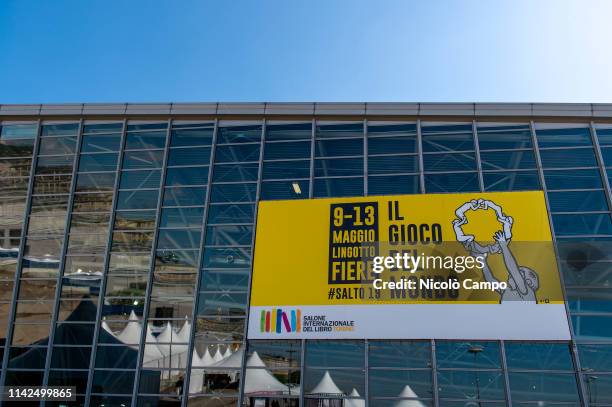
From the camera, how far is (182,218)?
18.1m

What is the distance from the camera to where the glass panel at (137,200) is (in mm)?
18500

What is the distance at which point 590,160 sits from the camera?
57.0 feet

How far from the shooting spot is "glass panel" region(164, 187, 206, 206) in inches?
722

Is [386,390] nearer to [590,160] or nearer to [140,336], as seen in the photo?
[140,336]

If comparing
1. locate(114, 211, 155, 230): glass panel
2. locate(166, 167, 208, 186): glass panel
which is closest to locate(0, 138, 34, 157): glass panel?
locate(114, 211, 155, 230): glass panel

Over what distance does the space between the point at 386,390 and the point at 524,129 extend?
394 inches

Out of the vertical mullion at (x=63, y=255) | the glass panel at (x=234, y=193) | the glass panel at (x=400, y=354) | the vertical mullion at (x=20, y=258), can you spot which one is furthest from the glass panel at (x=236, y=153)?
the glass panel at (x=400, y=354)

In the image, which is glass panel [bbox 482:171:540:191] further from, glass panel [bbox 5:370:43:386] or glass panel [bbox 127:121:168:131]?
glass panel [bbox 5:370:43:386]

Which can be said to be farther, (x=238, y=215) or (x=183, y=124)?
(x=183, y=124)

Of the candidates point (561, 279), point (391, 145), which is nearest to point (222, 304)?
point (391, 145)

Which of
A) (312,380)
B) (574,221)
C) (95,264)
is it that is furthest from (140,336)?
(574,221)

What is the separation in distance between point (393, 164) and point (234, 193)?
18.4 feet

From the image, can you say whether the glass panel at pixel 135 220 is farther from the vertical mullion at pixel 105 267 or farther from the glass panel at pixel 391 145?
the glass panel at pixel 391 145

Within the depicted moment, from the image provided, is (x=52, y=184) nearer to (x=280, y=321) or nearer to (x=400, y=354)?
(x=280, y=321)
